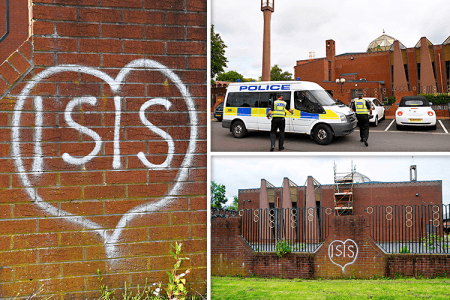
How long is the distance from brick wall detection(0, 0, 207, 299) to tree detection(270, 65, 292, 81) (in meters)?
2.02

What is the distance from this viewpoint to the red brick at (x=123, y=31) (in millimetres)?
3246

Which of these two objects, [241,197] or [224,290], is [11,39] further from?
[224,290]

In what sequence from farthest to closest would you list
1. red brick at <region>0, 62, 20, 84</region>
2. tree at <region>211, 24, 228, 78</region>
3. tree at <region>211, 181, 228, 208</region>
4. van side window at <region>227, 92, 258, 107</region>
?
van side window at <region>227, 92, 258, 107</region> → tree at <region>211, 181, 228, 208</region> → tree at <region>211, 24, 228, 78</region> → red brick at <region>0, 62, 20, 84</region>

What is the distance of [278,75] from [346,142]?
5.60ft

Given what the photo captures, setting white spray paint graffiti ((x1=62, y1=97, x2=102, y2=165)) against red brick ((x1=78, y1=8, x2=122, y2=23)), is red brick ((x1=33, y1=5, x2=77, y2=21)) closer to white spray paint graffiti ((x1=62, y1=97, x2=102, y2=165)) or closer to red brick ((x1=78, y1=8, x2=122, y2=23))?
red brick ((x1=78, y1=8, x2=122, y2=23))

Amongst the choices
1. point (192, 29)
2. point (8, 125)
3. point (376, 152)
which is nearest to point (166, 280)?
point (8, 125)

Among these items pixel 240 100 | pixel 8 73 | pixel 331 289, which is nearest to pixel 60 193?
pixel 8 73

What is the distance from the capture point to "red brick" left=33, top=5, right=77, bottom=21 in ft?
10.2

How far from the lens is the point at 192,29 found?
3.39 meters

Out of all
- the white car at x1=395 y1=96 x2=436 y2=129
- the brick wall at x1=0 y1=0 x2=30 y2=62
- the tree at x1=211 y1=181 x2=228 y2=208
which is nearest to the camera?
the tree at x1=211 y1=181 x2=228 y2=208

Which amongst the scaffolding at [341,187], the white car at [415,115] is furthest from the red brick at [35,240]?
the white car at [415,115]

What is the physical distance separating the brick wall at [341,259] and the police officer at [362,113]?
3.06 m

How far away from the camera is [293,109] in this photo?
503cm

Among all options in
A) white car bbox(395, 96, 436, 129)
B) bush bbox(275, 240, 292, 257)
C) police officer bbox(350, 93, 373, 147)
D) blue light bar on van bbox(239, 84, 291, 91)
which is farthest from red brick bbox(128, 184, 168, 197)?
bush bbox(275, 240, 292, 257)
